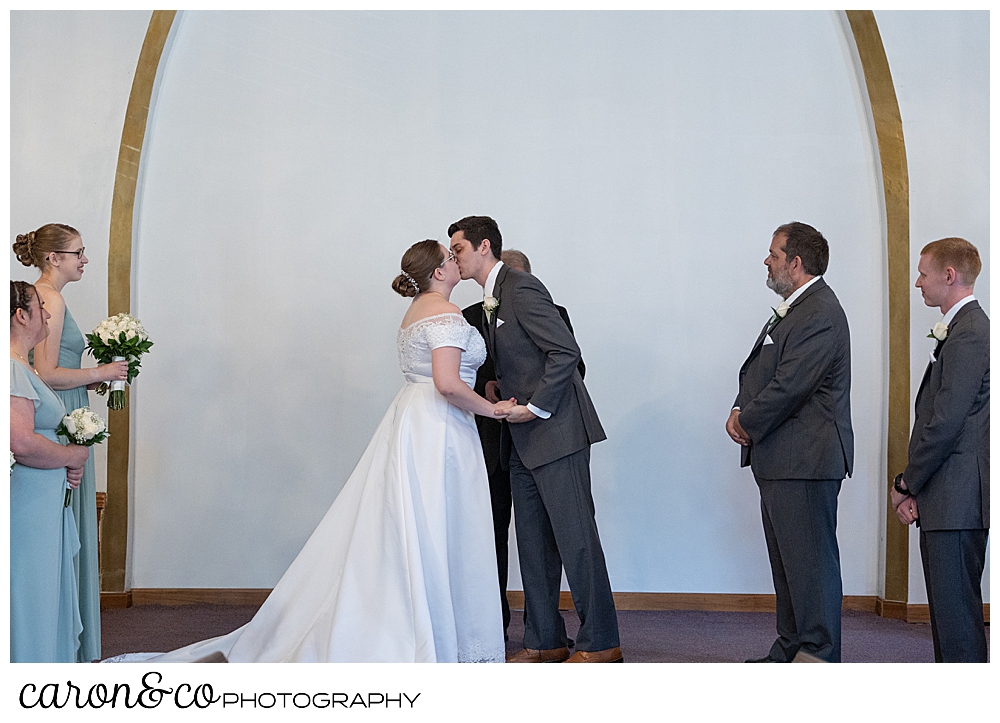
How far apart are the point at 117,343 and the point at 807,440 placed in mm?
2891

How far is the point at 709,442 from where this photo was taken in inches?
203

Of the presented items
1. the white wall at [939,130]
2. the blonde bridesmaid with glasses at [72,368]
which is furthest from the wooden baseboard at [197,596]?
the white wall at [939,130]

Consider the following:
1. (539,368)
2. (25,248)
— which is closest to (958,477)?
(539,368)

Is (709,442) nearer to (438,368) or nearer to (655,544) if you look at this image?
(655,544)

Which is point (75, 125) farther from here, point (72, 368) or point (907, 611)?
point (907, 611)

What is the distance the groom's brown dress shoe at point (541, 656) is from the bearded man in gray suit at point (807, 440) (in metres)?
0.91

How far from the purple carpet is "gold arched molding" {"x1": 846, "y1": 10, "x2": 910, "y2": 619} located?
515mm

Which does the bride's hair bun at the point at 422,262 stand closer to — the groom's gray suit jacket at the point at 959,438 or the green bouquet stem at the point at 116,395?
the green bouquet stem at the point at 116,395

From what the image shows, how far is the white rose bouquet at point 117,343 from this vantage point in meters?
3.79

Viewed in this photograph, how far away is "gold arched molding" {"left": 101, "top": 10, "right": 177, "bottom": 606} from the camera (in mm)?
5047

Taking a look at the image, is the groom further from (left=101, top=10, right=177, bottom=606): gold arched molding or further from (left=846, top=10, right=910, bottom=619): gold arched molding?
(left=101, top=10, right=177, bottom=606): gold arched molding

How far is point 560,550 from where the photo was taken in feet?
12.3

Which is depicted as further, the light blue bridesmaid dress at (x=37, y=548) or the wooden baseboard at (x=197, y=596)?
the wooden baseboard at (x=197, y=596)
